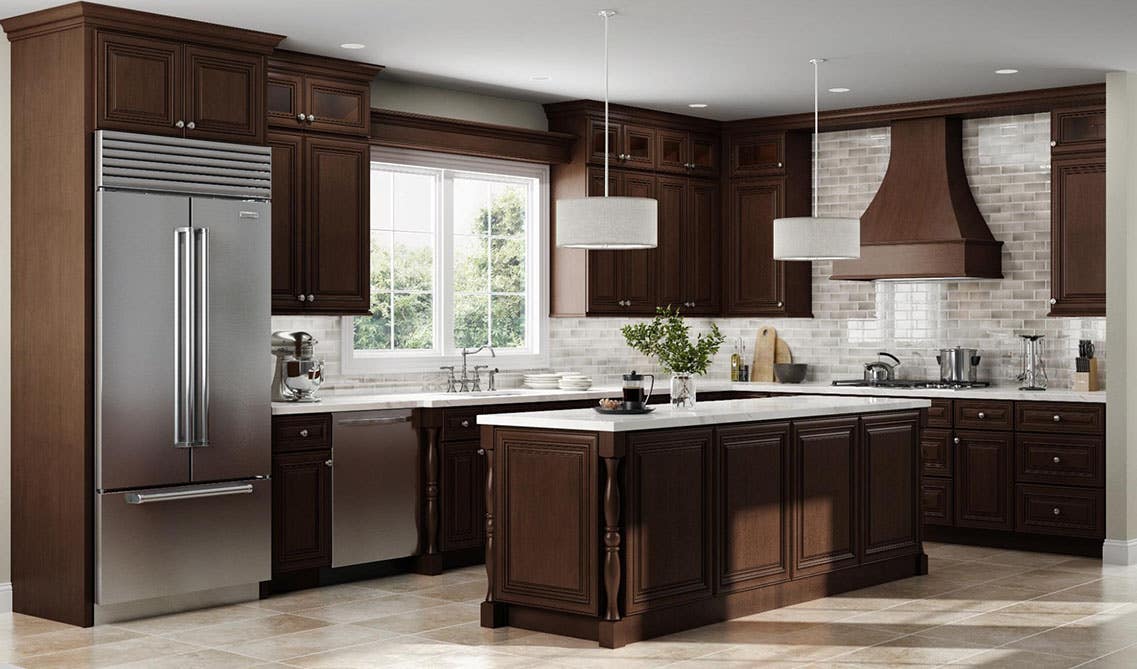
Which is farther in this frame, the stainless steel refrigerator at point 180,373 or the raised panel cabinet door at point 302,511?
the raised panel cabinet door at point 302,511

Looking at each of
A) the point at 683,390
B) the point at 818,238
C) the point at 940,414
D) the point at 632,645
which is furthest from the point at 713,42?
the point at 632,645

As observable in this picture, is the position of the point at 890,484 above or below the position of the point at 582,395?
below

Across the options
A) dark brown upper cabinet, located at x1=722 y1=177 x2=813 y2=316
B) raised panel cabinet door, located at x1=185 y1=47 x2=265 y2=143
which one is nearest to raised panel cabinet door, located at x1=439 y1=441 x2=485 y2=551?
raised panel cabinet door, located at x1=185 y1=47 x2=265 y2=143

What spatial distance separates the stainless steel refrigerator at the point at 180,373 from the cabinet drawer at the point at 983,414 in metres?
4.17

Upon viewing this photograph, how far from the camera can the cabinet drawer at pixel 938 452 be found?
332 inches

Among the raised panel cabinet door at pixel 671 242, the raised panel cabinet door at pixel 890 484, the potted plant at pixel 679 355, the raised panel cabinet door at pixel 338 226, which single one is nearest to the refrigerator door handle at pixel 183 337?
the raised panel cabinet door at pixel 338 226

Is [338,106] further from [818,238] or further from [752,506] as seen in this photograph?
[752,506]

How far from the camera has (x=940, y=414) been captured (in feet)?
27.8

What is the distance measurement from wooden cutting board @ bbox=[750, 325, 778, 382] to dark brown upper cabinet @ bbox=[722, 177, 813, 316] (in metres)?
0.28

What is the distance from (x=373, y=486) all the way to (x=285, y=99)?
204cm

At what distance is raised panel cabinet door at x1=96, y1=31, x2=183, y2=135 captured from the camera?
608cm

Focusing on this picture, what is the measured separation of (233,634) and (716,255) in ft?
16.2

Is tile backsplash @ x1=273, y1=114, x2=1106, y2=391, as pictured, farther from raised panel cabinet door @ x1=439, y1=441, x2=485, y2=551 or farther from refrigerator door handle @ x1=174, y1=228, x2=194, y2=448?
refrigerator door handle @ x1=174, y1=228, x2=194, y2=448

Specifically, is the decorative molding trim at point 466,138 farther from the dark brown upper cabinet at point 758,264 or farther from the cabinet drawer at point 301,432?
the cabinet drawer at point 301,432
